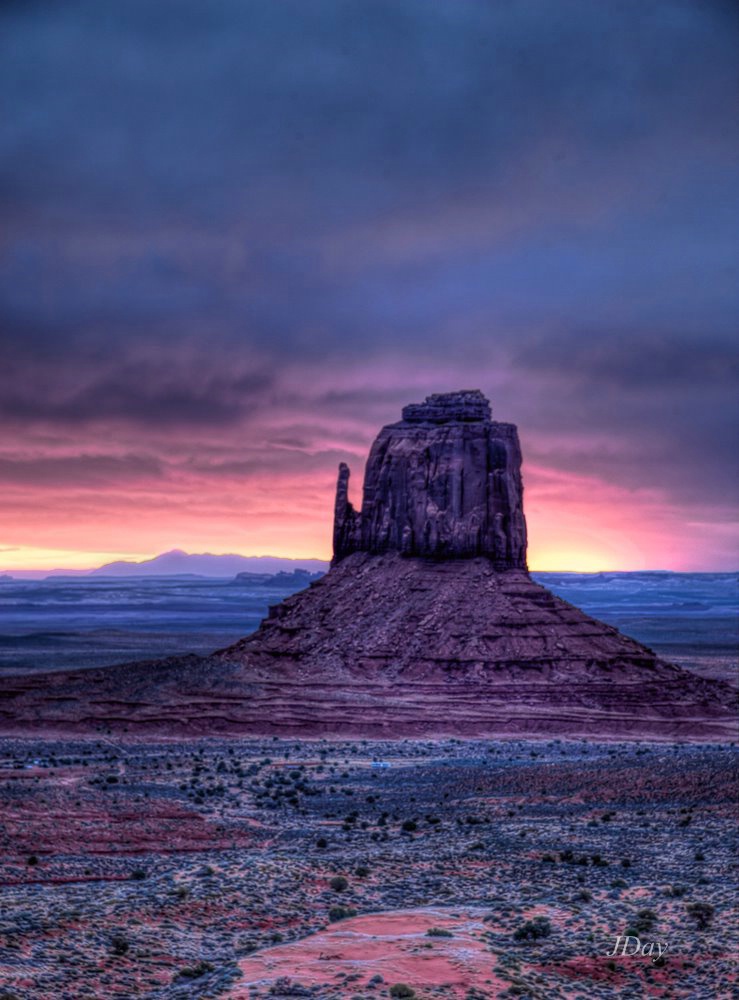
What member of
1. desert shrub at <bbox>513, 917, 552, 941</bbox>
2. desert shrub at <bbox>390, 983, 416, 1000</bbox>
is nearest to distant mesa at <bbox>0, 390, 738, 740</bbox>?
desert shrub at <bbox>513, 917, 552, 941</bbox>

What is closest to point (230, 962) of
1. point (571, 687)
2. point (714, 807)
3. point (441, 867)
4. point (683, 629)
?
point (441, 867)

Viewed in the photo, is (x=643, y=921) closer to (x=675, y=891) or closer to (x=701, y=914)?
(x=701, y=914)

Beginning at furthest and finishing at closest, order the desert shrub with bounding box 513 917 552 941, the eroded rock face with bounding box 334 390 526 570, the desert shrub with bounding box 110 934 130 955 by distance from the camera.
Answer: the eroded rock face with bounding box 334 390 526 570, the desert shrub with bounding box 513 917 552 941, the desert shrub with bounding box 110 934 130 955

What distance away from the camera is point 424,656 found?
223 ft

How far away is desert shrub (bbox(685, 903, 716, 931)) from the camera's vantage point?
2270 cm

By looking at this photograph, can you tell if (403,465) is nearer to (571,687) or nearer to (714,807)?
(571,687)

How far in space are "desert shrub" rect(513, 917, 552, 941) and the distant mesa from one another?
1417 inches

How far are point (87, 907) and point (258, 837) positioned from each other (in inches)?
373

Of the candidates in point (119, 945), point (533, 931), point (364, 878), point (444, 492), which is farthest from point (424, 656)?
point (119, 945)

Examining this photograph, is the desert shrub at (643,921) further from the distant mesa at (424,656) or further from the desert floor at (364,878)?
the distant mesa at (424,656)

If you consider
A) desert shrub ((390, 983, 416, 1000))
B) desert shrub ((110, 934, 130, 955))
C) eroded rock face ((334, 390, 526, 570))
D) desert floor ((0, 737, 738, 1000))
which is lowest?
desert floor ((0, 737, 738, 1000))

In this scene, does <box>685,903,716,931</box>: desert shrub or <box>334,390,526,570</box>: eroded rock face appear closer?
<box>685,903,716,931</box>: desert shrub

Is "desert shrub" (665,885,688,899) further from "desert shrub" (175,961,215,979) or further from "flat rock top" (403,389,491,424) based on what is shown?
"flat rock top" (403,389,491,424)

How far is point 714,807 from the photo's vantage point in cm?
3609
